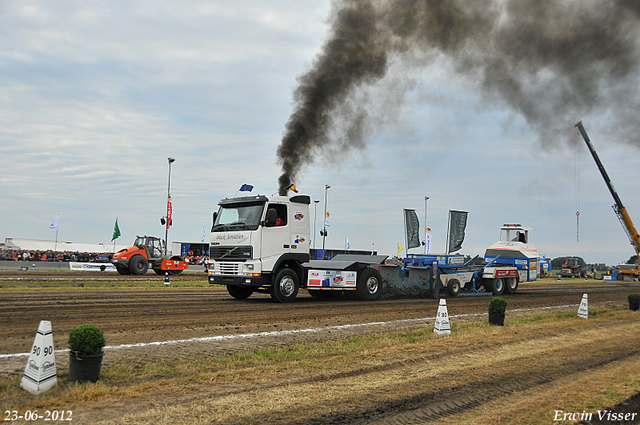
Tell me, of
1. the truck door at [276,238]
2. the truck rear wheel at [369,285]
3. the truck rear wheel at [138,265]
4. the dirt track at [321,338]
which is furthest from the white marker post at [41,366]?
the truck rear wheel at [138,265]

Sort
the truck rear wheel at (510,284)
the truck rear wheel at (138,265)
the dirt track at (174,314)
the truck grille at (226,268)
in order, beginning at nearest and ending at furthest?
the dirt track at (174,314), the truck grille at (226,268), the truck rear wheel at (510,284), the truck rear wheel at (138,265)

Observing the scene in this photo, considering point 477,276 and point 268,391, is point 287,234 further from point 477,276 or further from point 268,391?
point 477,276

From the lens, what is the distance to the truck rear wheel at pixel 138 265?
31.7 metres

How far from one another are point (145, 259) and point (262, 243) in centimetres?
2004

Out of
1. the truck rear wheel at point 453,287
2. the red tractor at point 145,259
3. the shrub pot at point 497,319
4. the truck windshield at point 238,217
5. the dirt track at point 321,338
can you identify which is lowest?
the dirt track at point 321,338

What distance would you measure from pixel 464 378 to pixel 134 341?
587 cm

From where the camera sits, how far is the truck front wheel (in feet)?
52.0

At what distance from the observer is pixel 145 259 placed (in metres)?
32.5

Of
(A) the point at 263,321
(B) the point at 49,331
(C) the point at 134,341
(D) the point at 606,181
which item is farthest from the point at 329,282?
(D) the point at 606,181

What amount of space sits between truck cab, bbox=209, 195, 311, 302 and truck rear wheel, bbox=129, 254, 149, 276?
1757 cm

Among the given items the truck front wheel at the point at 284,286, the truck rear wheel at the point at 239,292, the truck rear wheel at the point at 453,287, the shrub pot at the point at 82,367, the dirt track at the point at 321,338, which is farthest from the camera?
the truck rear wheel at the point at 453,287

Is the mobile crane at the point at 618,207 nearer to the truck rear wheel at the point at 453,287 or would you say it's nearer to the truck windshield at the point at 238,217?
Result: the truck rear wheel at the point at 453,287

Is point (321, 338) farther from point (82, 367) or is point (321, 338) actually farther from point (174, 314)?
point (82, 367)

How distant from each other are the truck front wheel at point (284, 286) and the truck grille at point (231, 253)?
135 centimetres
